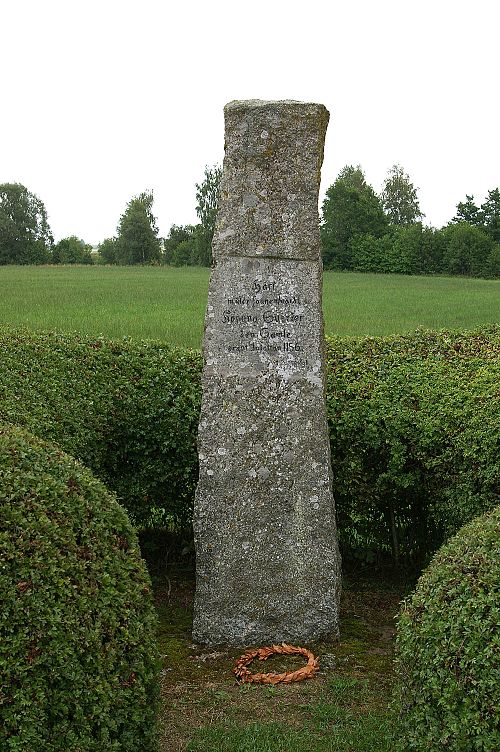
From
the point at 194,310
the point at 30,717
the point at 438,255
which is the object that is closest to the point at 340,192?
the point at 438,255

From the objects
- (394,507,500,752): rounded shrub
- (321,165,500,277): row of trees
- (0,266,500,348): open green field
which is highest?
(321,165,500,277): row of trees

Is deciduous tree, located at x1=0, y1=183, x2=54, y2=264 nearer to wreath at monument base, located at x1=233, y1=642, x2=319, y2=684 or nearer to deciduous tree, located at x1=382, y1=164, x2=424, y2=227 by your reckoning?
deciduous tree, located at x1=382, y1=164, x2=424, y2=227

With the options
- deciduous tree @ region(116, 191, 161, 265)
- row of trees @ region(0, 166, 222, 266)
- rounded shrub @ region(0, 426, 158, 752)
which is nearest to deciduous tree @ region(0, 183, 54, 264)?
row of trees @ region(0, 166, 222, 266)

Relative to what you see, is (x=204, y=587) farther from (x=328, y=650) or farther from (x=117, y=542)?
(x=117, y=542)

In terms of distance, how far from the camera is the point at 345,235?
77500 millimetres

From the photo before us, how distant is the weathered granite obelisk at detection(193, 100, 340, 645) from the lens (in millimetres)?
6105

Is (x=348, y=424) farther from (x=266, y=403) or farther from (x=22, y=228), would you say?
(x=22, y=228)

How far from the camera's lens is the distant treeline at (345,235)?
70.1m

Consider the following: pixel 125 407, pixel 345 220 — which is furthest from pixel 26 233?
pixel 125 407

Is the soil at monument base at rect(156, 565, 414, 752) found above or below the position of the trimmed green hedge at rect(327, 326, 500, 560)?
below

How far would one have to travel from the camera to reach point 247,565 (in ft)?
20.7

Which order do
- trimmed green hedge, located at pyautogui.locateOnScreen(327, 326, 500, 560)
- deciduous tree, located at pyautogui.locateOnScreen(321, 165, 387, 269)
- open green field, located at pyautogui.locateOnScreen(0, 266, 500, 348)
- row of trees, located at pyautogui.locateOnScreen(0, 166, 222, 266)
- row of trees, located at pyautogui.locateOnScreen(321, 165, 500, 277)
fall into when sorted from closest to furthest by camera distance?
trimmed green hedge, located at pyautogui.locateOnScreen(327, 326, 500, 560), open green field, located at pyautogui.locateOnScreen(0, 266, 500, 348), row of trees, located at pyautogui.locateOnScreen(321, 165, 500, 277), deciduous tree, located at pyautogui.locateOnScreen(321, 165, 387, 269), row of trees, located at pyautogui.locateOnScreen(0, 166, 222, 266)

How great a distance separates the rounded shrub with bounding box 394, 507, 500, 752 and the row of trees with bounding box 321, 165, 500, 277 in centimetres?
6438

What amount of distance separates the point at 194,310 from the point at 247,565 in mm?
23538
